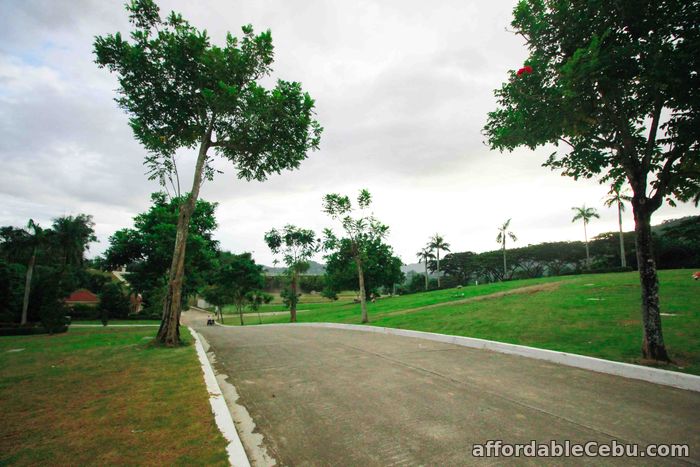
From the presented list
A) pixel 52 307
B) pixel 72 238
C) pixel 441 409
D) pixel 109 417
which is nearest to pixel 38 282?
pixel 52 307

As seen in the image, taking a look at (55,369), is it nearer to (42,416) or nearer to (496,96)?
(42,416)

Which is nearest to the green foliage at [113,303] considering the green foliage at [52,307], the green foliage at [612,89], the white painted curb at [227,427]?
the green foliage at [52,307]

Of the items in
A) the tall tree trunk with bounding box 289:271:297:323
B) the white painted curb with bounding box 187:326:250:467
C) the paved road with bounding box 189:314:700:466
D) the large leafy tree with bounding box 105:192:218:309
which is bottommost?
the tall tree trunk with bounding box 289:271:297:323

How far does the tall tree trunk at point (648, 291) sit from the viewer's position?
830 cm

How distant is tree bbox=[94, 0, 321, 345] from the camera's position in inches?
550

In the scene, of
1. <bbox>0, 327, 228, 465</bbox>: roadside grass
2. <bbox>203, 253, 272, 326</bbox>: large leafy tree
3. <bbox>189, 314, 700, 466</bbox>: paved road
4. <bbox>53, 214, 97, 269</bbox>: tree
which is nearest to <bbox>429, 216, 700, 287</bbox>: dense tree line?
<bbox>189, 314, 700, 466</bbox>: paved road

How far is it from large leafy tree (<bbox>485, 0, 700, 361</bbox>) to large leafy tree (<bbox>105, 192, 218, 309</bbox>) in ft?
105

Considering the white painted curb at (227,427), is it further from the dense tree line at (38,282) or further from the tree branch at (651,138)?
the dense tree line at (38,282)

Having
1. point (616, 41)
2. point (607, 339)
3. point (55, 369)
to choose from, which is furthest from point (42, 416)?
point (616, 41)

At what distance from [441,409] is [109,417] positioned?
5310mm

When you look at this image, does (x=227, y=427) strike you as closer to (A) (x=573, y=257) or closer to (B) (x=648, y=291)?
(B) (x=648, y=291)

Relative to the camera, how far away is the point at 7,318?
116ft

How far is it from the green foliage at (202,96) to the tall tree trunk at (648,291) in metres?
13.3

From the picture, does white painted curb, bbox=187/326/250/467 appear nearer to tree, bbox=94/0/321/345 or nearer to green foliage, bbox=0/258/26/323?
tree, bbox=94/0/321/345
